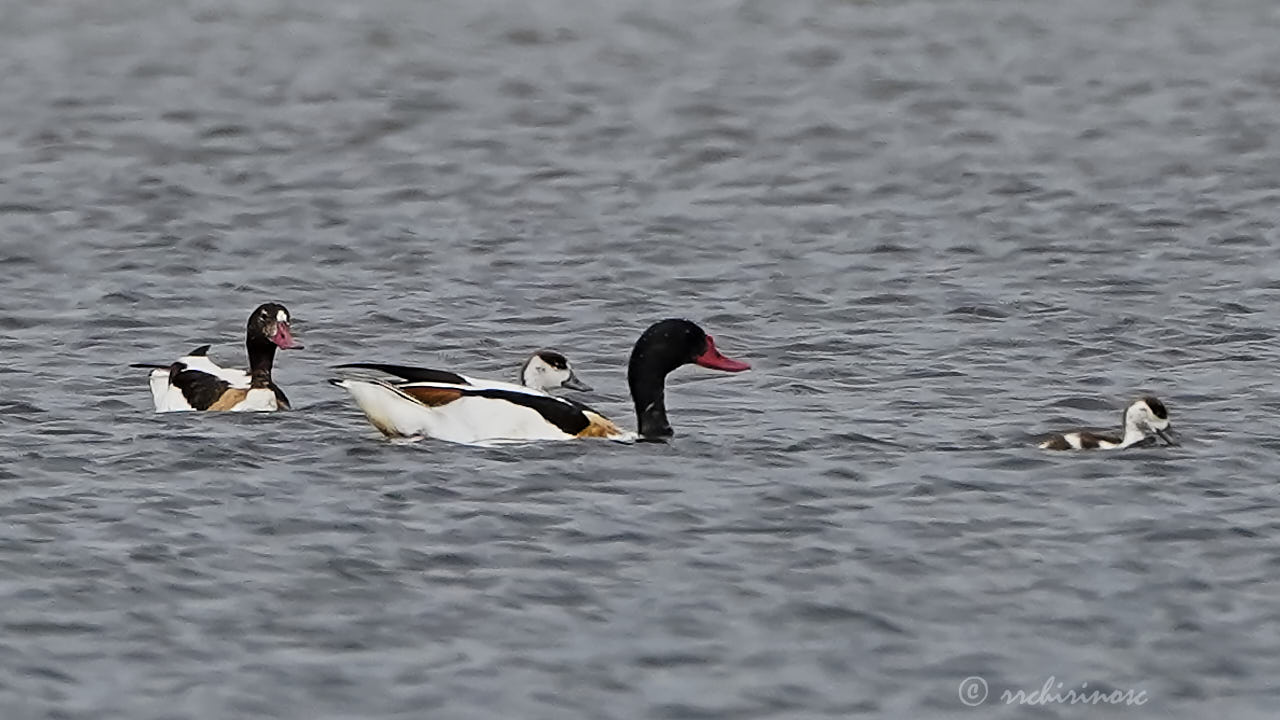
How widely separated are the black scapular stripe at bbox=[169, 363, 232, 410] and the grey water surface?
235 mm

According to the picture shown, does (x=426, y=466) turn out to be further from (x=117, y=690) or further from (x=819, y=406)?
(x=117, y=690)

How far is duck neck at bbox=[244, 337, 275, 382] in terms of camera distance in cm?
1470

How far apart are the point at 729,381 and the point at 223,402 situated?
113 inches

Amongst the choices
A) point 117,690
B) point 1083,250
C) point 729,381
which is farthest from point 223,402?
point 1083,250

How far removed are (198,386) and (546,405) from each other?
1.98m

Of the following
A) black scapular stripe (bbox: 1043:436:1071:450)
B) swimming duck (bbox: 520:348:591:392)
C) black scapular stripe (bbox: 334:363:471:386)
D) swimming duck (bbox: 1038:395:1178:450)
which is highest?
black scapular stripe (bbox: 334:363:471:386)

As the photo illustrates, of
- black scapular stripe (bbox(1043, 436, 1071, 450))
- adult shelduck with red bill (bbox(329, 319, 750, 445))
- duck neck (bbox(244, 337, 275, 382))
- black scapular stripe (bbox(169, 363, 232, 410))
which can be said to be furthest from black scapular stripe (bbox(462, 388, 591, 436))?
black scapular stripe (bbox(1043, 436, 1071, 450))

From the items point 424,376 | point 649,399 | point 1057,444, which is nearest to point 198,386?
point 424,376

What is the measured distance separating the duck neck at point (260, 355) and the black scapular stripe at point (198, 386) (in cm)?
29

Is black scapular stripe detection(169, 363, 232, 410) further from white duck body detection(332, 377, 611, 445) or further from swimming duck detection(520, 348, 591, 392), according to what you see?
swimming duck detection(520, 348, 591, 392)

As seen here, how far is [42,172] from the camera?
21688 millimetres

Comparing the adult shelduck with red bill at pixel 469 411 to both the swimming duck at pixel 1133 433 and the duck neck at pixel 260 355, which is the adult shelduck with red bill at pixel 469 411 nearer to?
the duck neck at pixel 260 355

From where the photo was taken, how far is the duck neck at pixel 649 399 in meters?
13.9

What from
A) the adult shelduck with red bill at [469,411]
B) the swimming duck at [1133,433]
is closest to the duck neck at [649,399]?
the adult shelduck with red bill at [469,411]
